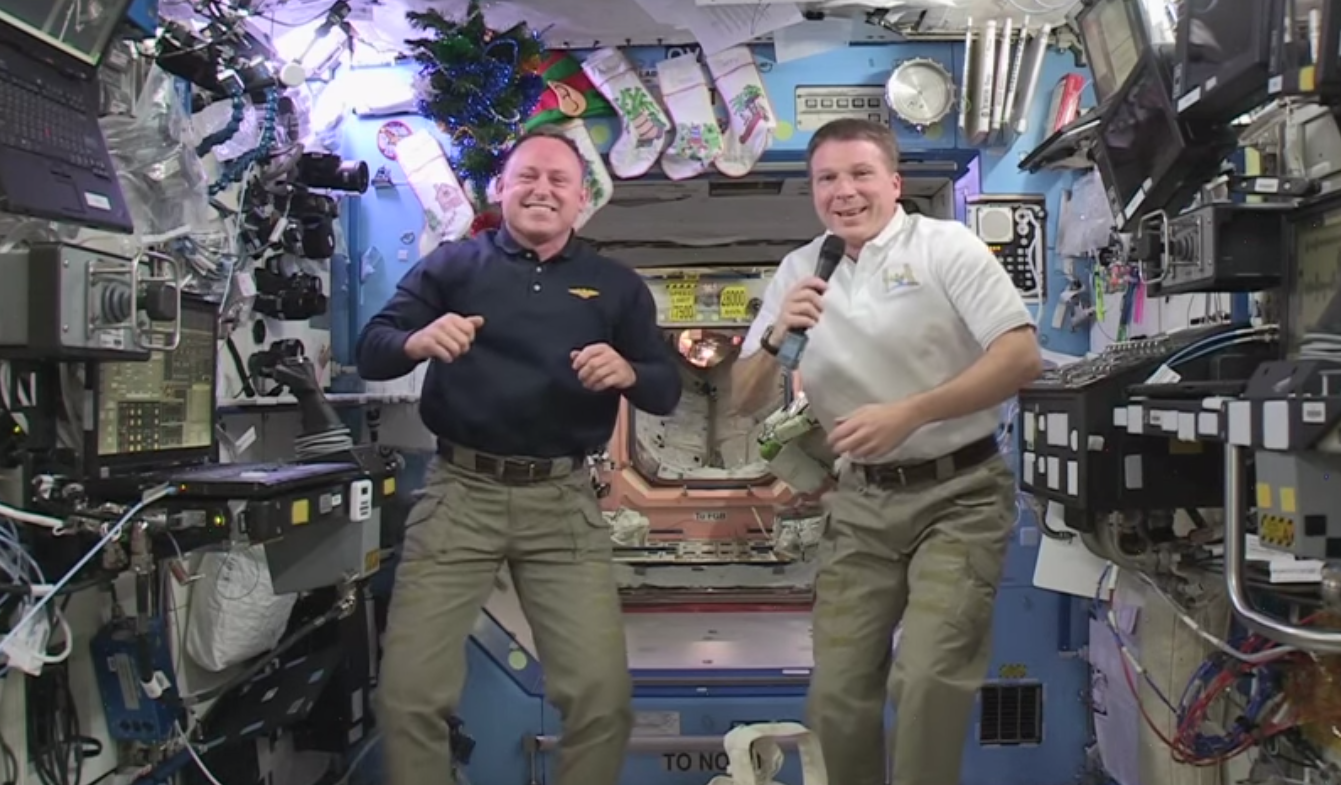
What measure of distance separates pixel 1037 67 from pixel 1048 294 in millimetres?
783

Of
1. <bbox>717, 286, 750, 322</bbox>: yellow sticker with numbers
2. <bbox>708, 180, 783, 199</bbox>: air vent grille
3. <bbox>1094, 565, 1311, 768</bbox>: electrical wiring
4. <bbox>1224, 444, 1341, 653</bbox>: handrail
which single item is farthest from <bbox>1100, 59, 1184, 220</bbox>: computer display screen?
<bbox>717, 286, 750, 322</bbox>: yellow sticker with numbers

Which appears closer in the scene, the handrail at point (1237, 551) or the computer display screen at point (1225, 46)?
the handrail at point (1237, 551)

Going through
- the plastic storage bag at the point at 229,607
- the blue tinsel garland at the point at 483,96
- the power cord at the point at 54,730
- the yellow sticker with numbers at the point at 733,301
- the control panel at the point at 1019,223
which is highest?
the blue tinsel garland at the point at 483,96

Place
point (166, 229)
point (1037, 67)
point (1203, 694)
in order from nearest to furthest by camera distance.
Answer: point (1203, 694), point (166, 229), point (1037, 67)

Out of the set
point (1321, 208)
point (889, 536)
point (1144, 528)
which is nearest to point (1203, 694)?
point (1144, 528)

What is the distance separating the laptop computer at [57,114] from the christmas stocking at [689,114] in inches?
72.4

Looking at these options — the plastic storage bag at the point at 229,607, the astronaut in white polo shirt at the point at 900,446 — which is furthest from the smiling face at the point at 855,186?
the plastic storage bag at the point at 229,607

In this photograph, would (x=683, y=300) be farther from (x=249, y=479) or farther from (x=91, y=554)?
(x=91, y=554)

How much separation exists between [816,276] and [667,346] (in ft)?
3.30

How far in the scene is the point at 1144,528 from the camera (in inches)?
95.5

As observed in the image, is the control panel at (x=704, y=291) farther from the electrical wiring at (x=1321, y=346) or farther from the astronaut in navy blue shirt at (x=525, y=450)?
the electrical wiring at (x=1321, y=346)

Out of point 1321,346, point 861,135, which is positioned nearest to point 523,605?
point 861,135

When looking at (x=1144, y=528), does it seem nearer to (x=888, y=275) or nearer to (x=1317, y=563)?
(x=1317, y=563)

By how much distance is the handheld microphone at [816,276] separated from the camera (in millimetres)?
2211
